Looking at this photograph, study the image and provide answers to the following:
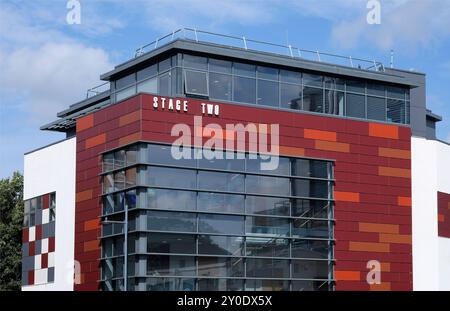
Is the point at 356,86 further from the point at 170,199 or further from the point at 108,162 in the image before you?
the point at 108,162

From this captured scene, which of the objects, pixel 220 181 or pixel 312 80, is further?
pixel 312 80

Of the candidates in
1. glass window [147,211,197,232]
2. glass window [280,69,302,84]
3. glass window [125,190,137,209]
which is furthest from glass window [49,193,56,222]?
glass window [280,69,302,84]

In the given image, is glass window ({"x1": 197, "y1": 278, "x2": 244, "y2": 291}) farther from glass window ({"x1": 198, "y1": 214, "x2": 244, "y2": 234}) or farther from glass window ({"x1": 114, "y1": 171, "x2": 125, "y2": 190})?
glass window ({"x1": 114, "y1": 171, "x2": 125, "y2": 190})

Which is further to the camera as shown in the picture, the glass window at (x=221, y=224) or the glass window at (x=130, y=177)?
the glass window at (x=221, y=224)

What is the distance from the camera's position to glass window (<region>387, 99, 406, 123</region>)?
149ft

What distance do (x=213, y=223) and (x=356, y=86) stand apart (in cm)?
1167

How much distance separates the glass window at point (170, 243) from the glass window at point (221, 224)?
843mm

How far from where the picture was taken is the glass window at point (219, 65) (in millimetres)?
40156

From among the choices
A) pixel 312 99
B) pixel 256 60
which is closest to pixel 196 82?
pixel 256 60

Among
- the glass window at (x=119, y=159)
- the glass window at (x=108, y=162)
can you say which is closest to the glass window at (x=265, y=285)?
the glass window at (x=119, y=159)

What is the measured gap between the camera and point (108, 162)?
40.6 meters

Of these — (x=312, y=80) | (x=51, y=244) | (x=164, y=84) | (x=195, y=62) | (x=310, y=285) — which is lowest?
(x=310, y=285)

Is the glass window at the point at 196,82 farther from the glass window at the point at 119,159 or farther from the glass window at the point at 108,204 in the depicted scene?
the glass window at the point at 108,204
